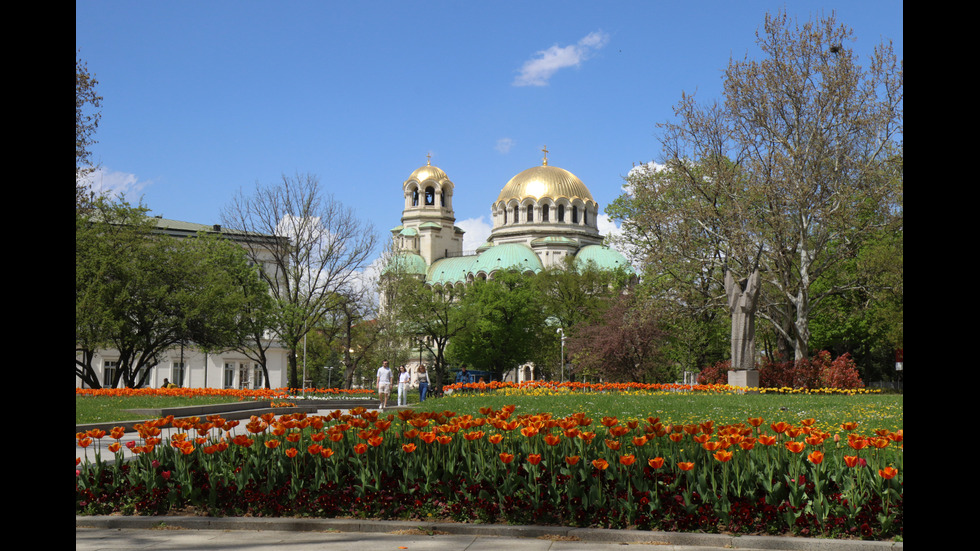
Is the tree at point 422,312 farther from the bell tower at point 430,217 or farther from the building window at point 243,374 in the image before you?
the bell tower at point 430,217

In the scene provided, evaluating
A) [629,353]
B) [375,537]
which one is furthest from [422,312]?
[375,537]

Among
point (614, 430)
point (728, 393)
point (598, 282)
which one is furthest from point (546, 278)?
point (614, 430)

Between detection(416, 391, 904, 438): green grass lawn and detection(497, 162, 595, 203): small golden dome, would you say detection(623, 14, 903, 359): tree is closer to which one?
detection(416, 391, 904, 438): green grass lawn

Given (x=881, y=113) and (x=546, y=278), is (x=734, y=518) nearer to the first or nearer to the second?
(x=881, y=113)

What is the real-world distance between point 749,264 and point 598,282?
3397cm

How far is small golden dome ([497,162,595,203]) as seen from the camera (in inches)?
3853

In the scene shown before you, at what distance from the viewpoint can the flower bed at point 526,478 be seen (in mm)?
6320

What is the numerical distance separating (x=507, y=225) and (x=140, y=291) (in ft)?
226

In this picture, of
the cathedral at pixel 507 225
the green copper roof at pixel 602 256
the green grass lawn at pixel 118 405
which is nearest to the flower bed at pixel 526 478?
the green grass lawn at pixel 118 405

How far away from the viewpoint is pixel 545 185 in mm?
98188

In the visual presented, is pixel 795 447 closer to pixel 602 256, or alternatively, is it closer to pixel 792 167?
pixel 792 167

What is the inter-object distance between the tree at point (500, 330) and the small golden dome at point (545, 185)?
37.1 metres
